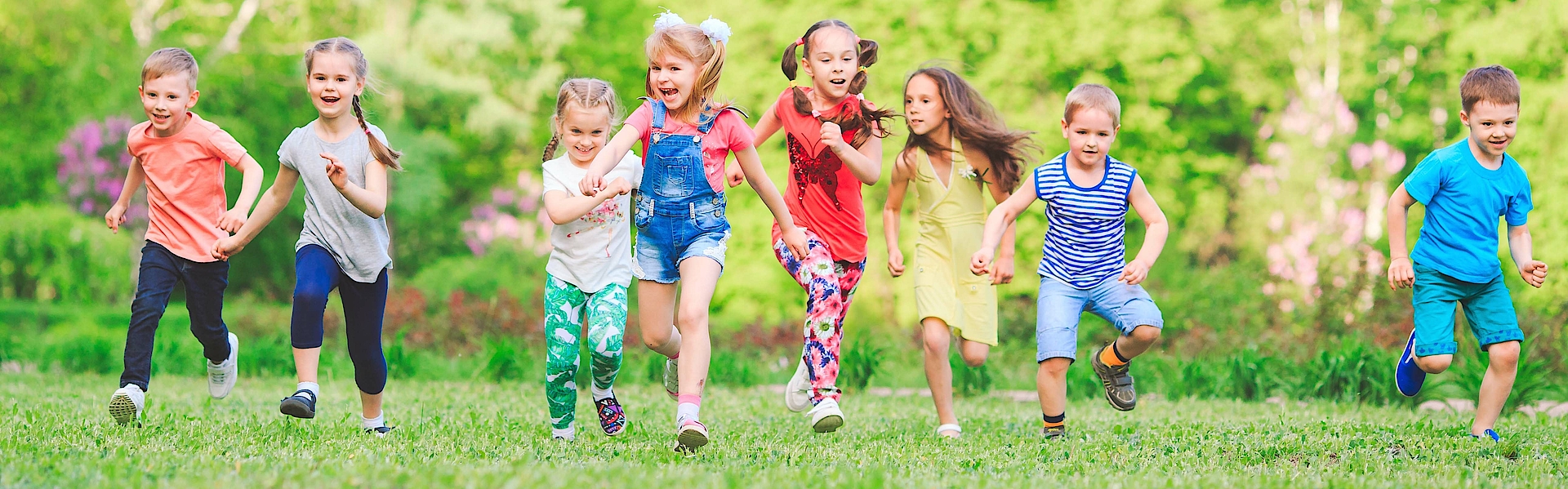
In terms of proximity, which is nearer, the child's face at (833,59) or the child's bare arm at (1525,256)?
the child's bare arm at (1525,256)

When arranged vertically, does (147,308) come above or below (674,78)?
below

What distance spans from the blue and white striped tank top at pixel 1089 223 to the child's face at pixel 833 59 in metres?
0.99

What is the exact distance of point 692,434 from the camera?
15.2 feet

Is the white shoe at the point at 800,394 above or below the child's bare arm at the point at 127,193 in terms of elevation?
below

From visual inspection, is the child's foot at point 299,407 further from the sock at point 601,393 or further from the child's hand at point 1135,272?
the child's hand at point 1135,272

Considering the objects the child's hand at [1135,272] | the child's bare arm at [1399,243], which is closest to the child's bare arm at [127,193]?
the child's hand at [1135,272]

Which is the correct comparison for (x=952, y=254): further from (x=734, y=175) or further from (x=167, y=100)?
(x=167, y=100)

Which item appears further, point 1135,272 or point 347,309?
point 347,309

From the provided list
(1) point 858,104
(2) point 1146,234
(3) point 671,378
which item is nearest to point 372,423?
(3) point 671,378

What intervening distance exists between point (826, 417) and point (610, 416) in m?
0.97

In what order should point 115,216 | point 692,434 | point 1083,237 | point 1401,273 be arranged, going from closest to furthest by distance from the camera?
point 692,434
point 1401,273
point 1083,237
point 115,216

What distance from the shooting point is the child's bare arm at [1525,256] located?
5219 mm

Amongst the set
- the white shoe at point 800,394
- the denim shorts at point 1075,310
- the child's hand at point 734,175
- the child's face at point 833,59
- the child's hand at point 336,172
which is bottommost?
the white shoe at point 800,394

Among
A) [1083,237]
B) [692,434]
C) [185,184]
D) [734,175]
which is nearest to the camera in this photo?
[692,434]
